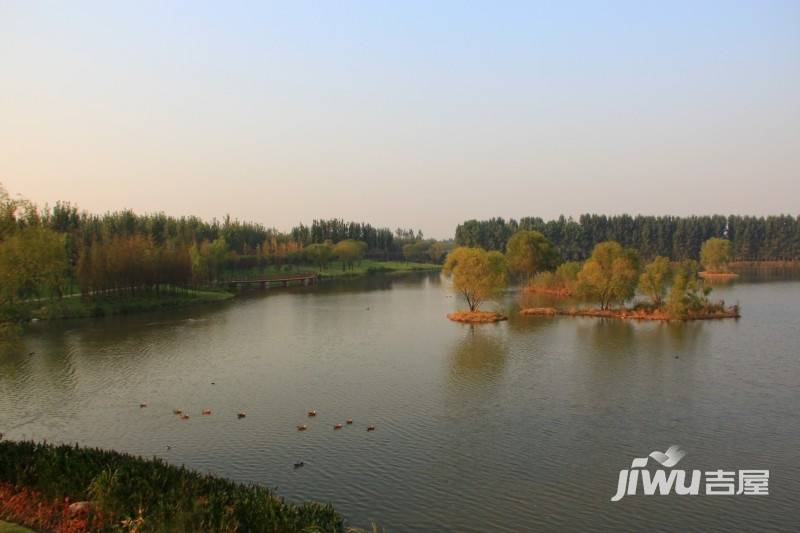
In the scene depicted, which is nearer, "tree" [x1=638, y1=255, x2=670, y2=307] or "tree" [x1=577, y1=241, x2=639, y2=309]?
"tree" [x1=638, y1=255, x2=670, y2=307]

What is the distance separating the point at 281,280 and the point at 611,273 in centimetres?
8250

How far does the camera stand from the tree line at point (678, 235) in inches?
6816

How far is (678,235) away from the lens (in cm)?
17325

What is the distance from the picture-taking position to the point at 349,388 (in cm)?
3719

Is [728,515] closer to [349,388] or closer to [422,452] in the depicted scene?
[422,452]

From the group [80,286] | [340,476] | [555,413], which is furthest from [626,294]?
[80,286]

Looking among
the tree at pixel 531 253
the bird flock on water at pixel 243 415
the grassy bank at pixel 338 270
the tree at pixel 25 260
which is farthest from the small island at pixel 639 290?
the grassy bank at pixel 338 270

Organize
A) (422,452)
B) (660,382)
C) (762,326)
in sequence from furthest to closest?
1. (762,326)
2. (660,382)
3. (422,452)

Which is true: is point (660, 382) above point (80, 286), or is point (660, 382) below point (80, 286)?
below

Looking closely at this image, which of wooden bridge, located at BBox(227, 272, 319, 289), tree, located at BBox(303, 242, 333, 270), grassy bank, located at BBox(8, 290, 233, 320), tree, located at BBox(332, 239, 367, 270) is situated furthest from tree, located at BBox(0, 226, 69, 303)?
tree, located at BBox(332, 239, 367, 270)

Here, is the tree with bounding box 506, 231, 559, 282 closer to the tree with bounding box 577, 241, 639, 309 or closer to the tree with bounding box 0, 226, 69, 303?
the tree with bounding box 577, 241, 639, 309

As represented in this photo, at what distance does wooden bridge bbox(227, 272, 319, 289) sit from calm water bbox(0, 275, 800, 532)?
202 ft

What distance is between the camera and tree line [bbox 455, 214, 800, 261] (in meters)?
173

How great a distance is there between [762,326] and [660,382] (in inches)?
1154
